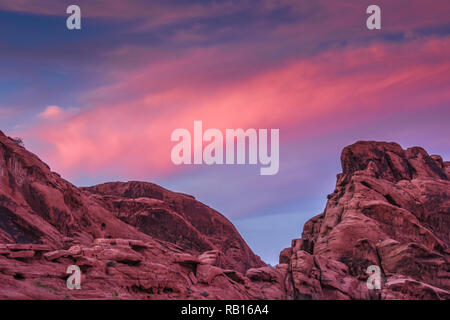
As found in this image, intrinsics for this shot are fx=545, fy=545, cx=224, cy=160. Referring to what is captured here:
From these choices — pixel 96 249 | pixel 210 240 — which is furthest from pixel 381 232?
pixel 96 249

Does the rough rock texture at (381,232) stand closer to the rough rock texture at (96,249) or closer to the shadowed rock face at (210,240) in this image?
the shadowed rock face at (210,240)

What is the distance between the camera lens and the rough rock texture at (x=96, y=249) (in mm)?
42875

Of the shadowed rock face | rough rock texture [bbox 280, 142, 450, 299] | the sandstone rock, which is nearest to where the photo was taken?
the sandstone rock

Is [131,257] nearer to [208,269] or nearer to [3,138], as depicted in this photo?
[208,269]

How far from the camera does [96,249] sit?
4994 cm

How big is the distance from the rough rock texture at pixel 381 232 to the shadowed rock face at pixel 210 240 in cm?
15

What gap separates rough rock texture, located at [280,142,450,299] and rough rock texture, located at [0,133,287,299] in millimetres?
7262

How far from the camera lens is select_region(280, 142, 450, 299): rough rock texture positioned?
6344 centimetres

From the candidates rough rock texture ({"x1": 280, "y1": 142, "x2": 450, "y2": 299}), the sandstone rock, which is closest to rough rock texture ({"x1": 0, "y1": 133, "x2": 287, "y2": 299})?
the sandstone rock

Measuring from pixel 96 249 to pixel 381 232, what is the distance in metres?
40.4

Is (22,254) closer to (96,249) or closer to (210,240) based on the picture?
(96,249)

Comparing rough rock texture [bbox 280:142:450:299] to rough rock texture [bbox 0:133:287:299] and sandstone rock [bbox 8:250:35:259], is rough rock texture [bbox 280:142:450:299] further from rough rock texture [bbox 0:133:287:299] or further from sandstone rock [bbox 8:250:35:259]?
sandstone rock [bbox 8:250:35:259]

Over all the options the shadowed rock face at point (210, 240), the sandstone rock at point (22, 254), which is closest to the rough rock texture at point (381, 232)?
the shadowed rock face at point (210, 240)
